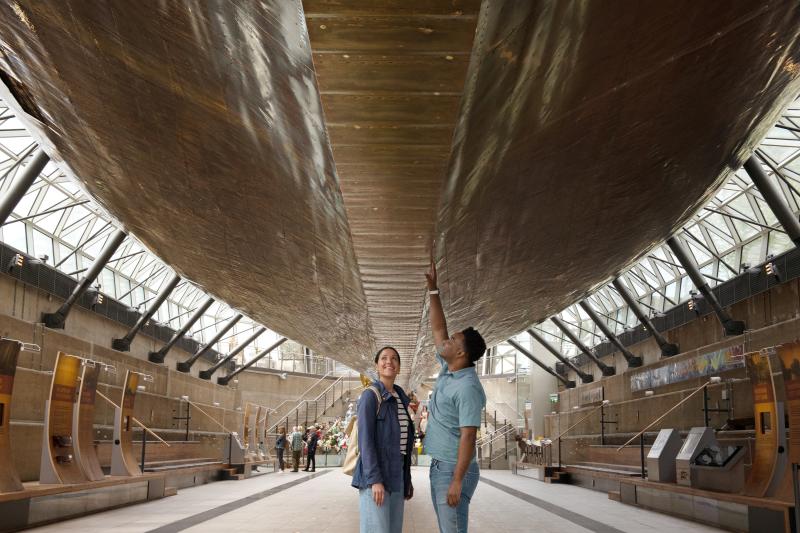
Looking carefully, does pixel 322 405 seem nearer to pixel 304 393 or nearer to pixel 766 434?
pixel 304 393

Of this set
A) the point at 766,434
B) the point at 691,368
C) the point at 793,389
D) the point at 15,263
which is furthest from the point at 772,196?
the point at 15,263

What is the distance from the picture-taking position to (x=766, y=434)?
8.84 meters

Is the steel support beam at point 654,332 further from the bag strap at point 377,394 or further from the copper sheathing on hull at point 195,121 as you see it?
the bag strap at point 377,394

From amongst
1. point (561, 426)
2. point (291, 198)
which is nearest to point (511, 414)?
point (561, 426)

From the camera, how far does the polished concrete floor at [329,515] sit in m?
9.17

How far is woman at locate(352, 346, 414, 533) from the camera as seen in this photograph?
3842 millimetres

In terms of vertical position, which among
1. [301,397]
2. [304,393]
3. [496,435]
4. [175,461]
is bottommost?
[175,461]

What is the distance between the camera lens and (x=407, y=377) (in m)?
22.8

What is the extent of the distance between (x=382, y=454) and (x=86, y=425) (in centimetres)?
840

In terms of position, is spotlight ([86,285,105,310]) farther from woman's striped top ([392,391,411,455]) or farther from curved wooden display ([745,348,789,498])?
woman's striped top ([392,391,411,455])

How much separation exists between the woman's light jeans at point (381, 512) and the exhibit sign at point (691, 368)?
15806 mm

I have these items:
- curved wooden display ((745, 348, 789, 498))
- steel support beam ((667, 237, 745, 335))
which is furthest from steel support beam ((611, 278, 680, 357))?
curved wooden display ((745, 348, 789, 498))

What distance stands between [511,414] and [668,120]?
132 feet

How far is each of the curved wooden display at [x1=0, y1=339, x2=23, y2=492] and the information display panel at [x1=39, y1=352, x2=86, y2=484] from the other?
4.60ft
